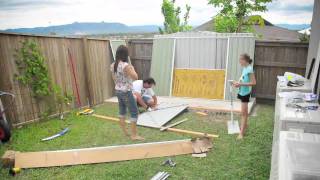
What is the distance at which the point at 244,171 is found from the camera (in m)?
3.64

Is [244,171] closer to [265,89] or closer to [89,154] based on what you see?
[89,154]

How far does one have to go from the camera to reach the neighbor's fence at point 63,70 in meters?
5.38

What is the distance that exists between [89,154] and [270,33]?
17.2 meters

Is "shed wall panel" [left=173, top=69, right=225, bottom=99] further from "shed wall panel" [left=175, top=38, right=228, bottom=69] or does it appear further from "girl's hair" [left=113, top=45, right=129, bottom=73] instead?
"girl's hair" [left=113, top=45, right=129, bottom=73]

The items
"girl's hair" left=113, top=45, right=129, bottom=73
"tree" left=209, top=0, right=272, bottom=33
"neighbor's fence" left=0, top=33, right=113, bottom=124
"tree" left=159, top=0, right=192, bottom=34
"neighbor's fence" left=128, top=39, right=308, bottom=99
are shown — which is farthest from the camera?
"tree" left=159, top=0, right=192, bottom=34

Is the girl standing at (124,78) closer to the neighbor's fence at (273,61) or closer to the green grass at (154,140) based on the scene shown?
the green grass at (154,140)

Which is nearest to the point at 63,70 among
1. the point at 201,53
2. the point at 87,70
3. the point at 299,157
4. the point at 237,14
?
the point at 87,70

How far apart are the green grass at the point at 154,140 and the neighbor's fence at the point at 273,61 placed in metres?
0.90

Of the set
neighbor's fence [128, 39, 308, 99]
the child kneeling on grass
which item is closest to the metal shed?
neighbor's fence [128, 39, 308, 99]

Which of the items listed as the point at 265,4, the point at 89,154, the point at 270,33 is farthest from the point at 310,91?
the point at 270,33

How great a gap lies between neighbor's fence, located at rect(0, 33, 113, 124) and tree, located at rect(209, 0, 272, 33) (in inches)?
220

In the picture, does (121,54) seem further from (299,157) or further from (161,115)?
(299,157)

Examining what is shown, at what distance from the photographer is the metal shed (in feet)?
24.2

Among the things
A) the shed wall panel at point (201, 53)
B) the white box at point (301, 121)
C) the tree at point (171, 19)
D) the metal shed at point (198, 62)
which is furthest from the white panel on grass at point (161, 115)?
the tree at point (171, 19)
